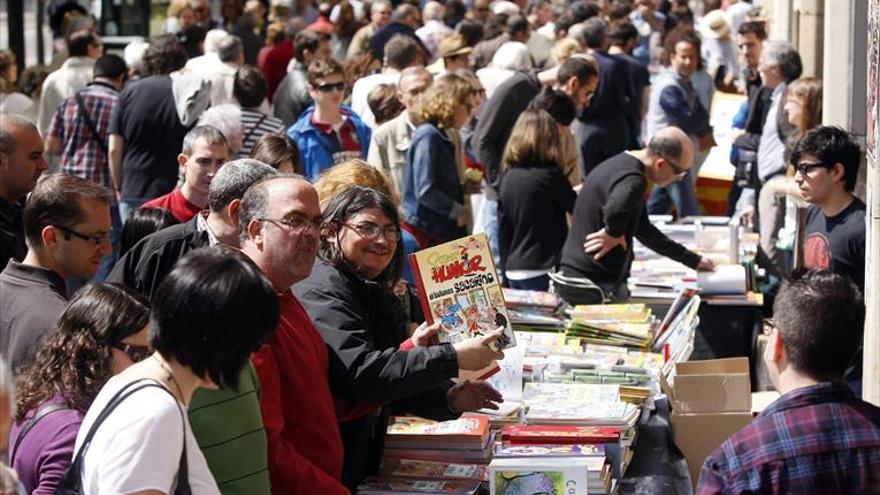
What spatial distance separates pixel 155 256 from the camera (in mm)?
5352

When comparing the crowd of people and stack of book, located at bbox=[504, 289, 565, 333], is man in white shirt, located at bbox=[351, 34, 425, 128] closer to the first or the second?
the crowd of people

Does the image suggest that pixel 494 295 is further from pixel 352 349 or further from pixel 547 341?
pixel 547 341

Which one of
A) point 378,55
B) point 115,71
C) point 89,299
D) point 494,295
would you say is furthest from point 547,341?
point 378,55

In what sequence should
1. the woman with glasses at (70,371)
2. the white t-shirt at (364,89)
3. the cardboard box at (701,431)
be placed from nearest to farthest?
the woman with glasses at (70,371) → the cardboard box at (701,431) → the white t-shirt at (364,89)

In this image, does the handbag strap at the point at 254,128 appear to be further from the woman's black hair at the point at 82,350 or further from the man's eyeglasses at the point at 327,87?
the woman's black hair at the point at 82,350

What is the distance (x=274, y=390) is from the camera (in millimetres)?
4035

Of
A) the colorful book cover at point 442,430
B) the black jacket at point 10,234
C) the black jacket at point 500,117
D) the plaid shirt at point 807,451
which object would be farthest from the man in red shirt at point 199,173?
the black jacket at point 500,117

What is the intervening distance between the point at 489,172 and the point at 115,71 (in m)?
2.72

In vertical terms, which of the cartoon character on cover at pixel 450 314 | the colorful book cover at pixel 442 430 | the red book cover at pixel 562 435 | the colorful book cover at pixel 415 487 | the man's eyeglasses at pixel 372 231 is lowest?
the colorful book cover at pixel 415 487

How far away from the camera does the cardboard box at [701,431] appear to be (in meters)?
5.49

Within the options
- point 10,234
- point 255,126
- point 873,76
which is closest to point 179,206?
point 10,234

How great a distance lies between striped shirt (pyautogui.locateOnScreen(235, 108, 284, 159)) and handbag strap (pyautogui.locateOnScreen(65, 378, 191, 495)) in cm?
610

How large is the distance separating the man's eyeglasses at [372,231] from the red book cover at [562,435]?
0.86 metres

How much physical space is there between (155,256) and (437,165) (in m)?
3.86
